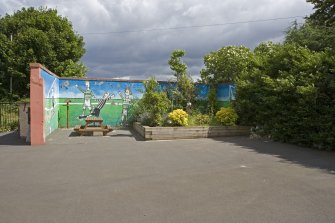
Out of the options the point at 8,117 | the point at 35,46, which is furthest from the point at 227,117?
the point at 35,46

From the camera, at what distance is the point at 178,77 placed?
16.6 meters

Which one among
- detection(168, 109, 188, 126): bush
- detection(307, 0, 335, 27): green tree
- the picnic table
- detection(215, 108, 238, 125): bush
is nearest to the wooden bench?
the picnic table

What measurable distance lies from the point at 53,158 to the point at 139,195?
4046mm

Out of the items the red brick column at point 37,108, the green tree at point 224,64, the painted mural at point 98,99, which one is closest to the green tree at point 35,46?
the painted mural at point 98,99

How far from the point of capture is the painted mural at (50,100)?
1214 cm

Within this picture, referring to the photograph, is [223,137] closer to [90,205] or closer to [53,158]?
[53,158]

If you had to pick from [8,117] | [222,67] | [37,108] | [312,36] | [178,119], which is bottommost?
[8,117]

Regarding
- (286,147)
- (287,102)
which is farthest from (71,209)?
(287,102)

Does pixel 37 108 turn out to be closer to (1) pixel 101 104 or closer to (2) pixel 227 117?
(1) pixel 101 104

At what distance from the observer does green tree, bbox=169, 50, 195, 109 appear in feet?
53.7

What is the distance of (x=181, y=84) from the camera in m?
16.5

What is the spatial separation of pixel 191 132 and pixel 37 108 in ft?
17.4

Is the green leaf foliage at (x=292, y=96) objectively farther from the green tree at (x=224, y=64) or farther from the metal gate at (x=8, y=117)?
the metal gate at (x=8, y=117)

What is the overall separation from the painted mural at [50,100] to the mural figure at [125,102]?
9.98 ft
